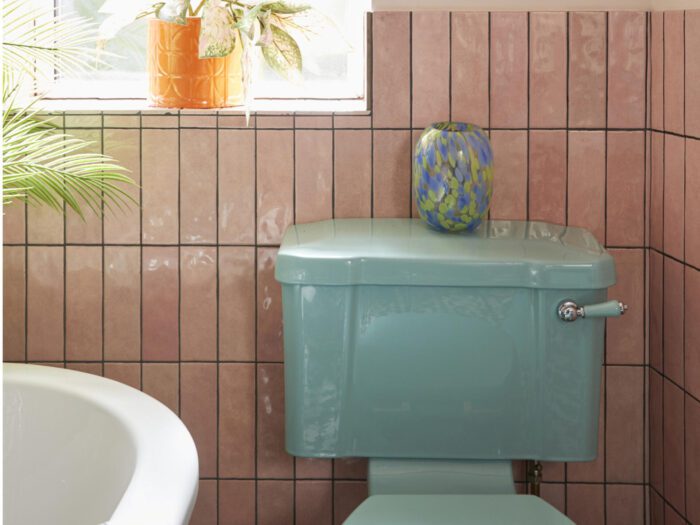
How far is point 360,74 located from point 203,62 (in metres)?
0.32

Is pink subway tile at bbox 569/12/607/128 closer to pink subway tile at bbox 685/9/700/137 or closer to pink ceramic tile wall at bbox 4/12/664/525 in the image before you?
pink ceramic tile wall at bbox 4/12/664/525

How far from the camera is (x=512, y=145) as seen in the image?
1.65 metres

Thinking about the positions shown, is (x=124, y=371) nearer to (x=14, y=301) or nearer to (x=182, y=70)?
(x=14, y=301)

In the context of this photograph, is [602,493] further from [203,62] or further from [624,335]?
[203,62]

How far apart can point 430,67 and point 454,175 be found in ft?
0.84

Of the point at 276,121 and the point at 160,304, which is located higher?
the point at 276,121

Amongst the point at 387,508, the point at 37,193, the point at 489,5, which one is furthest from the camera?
the point at 489,5

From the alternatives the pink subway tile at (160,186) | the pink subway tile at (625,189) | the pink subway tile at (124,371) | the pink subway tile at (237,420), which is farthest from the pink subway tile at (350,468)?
the pink subway tile at (625,189)

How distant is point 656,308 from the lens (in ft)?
5.42

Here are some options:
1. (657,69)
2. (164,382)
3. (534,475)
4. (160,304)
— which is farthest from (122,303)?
(657,69)

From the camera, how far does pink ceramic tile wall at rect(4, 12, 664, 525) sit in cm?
163

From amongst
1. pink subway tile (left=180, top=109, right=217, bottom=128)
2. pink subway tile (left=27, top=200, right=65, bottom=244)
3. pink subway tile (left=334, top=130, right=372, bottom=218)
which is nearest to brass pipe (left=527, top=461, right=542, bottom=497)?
pink subway tile (left=334, top=130, right=372, bottom=218)

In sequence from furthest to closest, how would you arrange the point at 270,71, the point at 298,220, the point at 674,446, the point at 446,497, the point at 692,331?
the point at 270,71, the point at 298,220, the point at 674,446, the point at 692,331, the point at 446,497

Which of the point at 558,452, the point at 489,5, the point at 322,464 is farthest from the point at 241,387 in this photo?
the point at 489,5
